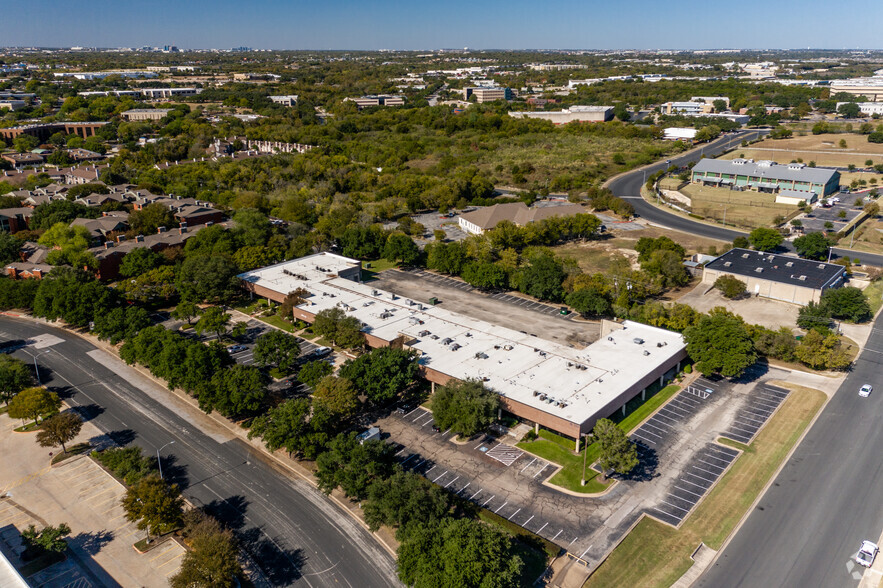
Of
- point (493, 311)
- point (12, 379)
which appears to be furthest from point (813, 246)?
point (12, 379)

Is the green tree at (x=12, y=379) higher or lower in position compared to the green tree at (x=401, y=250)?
lower

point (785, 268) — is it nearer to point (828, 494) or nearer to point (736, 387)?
point (736, 387)

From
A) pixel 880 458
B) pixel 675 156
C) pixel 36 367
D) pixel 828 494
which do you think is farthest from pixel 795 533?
pixel 675 156

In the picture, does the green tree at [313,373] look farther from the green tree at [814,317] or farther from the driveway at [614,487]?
the green tree at [814,317]

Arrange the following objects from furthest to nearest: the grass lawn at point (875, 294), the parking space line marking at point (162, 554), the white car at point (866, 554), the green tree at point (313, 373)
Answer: the grass lawn at point (875, 294)
the green tree at point (313, 373)
the parking space line marking at point (162, 554)
the white car at point (866, 554)

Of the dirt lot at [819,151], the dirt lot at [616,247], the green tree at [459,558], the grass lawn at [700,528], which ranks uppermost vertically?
the dirt lot at [819,151]

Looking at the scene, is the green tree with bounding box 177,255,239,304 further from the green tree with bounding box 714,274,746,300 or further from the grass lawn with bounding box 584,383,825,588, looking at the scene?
the green tree with bounding box 714,274,746,300

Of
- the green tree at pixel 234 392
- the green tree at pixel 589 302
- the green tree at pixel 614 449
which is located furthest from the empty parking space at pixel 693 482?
the green tree at pixel 234 392

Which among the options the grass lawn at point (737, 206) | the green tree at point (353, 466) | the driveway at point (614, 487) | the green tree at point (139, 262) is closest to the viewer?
the driveway at point (614, 487)
